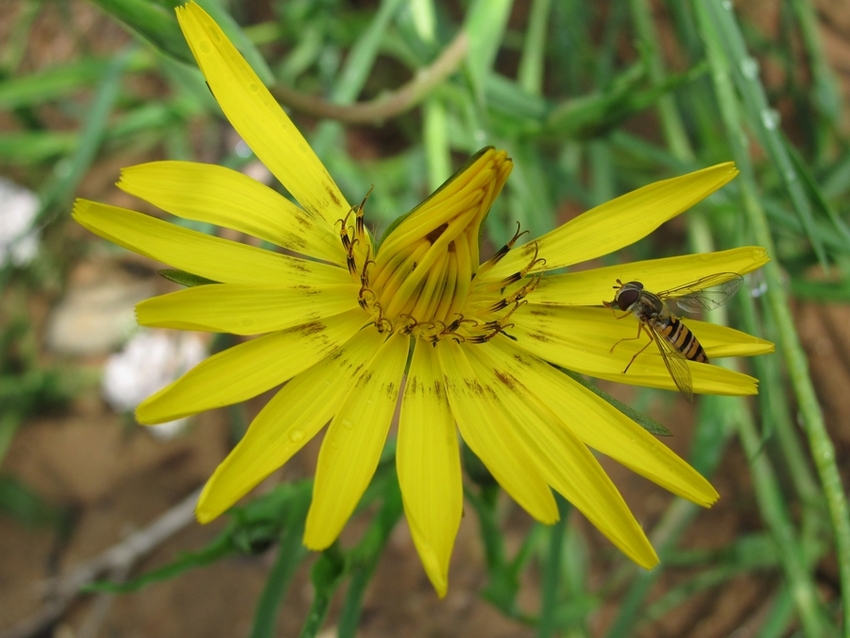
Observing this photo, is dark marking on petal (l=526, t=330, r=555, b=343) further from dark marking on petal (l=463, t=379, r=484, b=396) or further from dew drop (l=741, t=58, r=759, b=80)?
dew drop (l=741, t=58, r=759, b=80)

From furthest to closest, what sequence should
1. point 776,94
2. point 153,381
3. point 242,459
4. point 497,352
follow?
1. point 153,381
2. point 776,94
3. point 497,352
4. point 242,459

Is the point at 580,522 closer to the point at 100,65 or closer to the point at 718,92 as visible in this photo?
Answer: the point at 718,92

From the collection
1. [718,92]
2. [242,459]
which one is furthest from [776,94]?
[242,459]

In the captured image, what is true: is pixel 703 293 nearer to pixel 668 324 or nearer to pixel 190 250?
pixel 668 324

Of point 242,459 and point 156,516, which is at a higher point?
point 242,459

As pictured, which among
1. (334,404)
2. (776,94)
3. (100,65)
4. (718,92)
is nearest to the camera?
(334,404)

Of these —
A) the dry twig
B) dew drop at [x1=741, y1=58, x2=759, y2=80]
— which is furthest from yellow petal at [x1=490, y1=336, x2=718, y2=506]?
the dry twig
